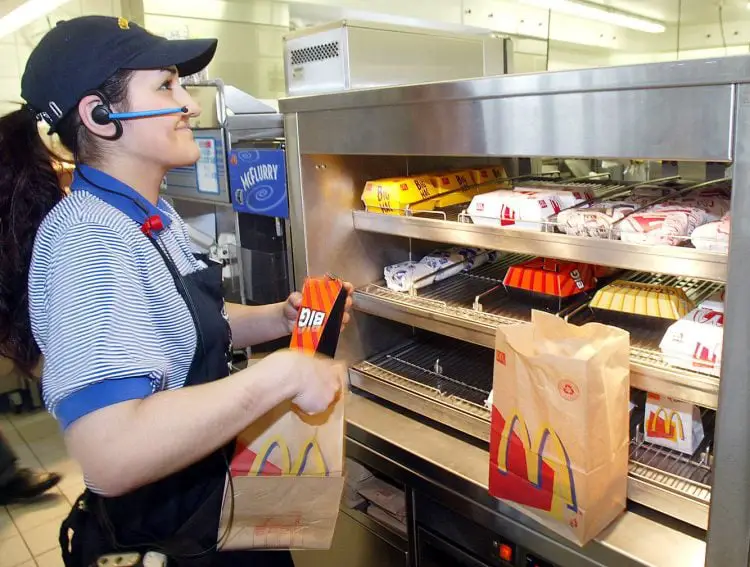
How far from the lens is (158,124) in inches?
45.0

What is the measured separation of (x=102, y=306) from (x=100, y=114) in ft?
1.18

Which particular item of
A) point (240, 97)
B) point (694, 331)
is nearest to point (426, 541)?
point (694, 331)

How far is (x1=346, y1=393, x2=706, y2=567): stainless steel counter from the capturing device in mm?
1112

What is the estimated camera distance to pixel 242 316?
1520 millimetres

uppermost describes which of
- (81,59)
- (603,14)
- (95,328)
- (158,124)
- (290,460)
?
(603,14)

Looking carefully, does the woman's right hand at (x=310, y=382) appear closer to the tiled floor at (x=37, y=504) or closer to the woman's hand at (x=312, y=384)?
the woman's hand at (x=312, y=384)

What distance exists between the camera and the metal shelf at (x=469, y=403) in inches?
46.0

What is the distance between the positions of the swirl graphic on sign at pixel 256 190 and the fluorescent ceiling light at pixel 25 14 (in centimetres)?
279

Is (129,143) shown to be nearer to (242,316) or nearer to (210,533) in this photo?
(242,316)

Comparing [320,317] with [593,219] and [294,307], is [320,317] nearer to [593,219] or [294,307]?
[294,307]

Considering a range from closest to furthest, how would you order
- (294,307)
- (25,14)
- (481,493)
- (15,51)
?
(481,493) < (294,307) < (25,14) < (15,51)

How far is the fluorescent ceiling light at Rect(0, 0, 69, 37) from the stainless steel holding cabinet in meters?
3.15

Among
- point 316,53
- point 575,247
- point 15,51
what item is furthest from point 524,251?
point 15,51

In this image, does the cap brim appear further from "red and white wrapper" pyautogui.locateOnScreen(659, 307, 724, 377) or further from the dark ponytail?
"red and white wrapper" pyautogui.locateOnScreen(659, 307, 724, 377)
